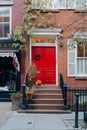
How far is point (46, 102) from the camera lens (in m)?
17.4

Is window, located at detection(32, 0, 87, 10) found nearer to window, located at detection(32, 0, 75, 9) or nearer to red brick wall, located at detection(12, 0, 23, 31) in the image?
window, located at detection(32, 0, 75, 9)

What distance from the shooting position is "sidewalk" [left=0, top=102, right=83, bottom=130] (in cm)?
1271

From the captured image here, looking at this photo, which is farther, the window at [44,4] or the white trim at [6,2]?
the white trim at [6,2]

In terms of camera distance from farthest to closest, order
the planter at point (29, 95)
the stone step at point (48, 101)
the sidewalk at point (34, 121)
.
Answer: the stone step at point (48, 101), the planter at point (29, 95), the sidewalk at point (34, 121)

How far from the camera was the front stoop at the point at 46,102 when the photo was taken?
1673cm

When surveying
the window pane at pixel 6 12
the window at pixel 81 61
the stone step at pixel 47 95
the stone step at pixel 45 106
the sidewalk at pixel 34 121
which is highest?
the window pane at pixel 6 12

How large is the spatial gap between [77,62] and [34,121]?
646 centimetres

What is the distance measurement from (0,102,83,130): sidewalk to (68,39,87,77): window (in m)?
3.47

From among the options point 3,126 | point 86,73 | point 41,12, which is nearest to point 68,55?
point 86,73

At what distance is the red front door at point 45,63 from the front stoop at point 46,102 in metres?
1.41

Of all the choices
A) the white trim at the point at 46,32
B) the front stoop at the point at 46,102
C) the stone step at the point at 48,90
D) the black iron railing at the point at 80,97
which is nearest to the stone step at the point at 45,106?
the front stoop at the point at 46,102

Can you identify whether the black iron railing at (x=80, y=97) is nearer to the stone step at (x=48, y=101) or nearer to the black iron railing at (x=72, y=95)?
the black iron railing at (x=72, y=95)

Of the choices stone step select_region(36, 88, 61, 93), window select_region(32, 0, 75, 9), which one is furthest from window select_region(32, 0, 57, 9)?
stone step select_region(36, 88, 61, 93)

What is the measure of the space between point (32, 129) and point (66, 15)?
8.96 metres
